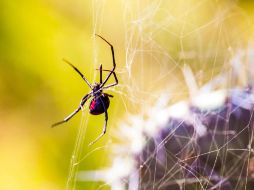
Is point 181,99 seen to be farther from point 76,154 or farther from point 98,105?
point 76,154

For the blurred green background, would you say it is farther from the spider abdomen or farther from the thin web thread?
the spider abdomen

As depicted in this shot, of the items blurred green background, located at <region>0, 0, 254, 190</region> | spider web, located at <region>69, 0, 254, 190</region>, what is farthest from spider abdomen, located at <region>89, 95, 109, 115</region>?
blurred green background, located at <region>0, 0, 254, 190</region>

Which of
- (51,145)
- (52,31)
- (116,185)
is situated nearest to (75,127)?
(51,145)

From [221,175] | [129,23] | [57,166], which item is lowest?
[221,175]

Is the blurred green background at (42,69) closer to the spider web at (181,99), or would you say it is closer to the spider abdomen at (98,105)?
the spider web at (181,99)

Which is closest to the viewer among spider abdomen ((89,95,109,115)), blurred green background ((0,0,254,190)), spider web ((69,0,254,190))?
spider web ((69,0,254,190))

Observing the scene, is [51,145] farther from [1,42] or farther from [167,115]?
[167,115]

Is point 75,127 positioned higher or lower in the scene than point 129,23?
lower
